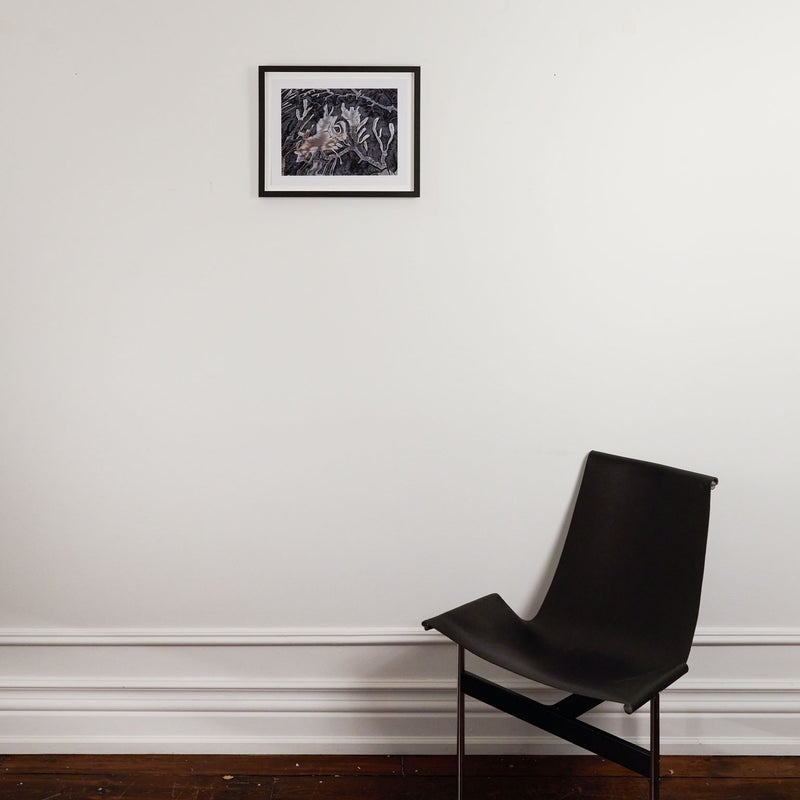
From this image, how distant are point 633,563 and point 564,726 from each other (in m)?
0.46

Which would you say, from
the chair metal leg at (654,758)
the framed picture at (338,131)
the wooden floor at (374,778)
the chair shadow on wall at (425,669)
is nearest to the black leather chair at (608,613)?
the chair metal leg at (654,758)

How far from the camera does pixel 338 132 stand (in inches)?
75.7

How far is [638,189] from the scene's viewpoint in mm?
1925

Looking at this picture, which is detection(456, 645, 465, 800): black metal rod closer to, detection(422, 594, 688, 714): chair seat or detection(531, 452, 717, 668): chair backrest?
detection(422, 594, 688, 714): chair seat

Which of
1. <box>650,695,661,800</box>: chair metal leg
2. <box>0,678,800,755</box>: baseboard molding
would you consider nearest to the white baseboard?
<box>0,678,800,755</box>: baseboard molding

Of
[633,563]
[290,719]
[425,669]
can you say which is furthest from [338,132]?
[290,719]

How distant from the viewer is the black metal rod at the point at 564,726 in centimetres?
157

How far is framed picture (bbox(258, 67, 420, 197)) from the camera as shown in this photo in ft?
6.23

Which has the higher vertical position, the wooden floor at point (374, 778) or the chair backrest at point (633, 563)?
the chair backrest at point (633, 563)

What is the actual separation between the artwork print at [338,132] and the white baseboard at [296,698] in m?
1.35

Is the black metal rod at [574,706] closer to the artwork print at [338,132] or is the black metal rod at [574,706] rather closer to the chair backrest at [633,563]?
the chair backrest at [633,563]

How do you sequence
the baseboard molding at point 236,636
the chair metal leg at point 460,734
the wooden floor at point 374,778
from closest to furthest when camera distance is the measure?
the chair metal leg at point 460,734
the wooden floor at point 374,778
the baseboard molding at point 236,636


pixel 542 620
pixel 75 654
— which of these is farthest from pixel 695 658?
pixel 75 654

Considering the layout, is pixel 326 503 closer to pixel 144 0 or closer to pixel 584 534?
pixel 584 534
